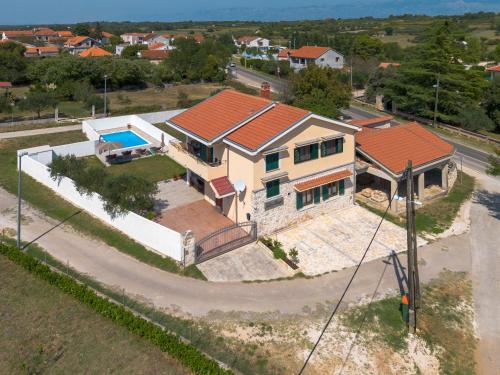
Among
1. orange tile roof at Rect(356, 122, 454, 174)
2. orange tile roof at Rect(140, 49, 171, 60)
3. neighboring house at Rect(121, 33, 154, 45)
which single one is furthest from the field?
neighboring house at Rect(121, 33, 154, 45)

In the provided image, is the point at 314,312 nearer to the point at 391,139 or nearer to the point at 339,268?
the point at 339,268

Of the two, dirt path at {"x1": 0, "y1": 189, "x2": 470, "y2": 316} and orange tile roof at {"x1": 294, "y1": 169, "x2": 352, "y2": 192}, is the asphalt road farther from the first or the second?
dirt path at {"x1": 0, "y1": 189, "x2": 470, "y2": 316}

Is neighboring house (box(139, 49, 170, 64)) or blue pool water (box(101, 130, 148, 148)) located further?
neighboring house (box(139, 49, 170, 64))

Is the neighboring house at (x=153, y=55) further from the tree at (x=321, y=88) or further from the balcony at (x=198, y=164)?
the balcony at (x=198, y=164)

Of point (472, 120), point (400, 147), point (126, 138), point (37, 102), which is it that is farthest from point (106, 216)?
point (472, 120)

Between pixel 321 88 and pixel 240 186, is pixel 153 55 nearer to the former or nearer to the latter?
pixel 321 88

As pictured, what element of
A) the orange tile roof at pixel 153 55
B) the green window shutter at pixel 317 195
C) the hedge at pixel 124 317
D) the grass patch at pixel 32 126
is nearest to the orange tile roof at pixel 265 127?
the green window shutter at pixel 317 195
